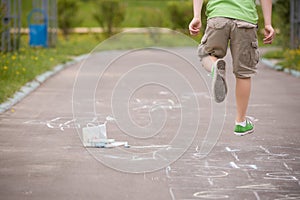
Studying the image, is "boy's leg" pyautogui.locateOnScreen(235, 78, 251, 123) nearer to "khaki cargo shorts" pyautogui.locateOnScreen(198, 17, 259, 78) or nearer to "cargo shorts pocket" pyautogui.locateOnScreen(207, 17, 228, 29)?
"khaki cargo shorts" pyautogui.locateOnScreen(198, 17, 259, 78)

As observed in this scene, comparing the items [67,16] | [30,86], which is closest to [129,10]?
[67,16]

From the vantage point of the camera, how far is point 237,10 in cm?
747

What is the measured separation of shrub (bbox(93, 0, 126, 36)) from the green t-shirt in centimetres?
2435

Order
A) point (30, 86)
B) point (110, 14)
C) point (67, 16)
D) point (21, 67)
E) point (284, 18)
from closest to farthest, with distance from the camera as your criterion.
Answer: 1. point (30, 86)
2. point (21, 67)
3. point (284, 18)
4. point (110, 14)
5. point (67, 16)

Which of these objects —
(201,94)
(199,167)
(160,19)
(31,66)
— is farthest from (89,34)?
(199,167)

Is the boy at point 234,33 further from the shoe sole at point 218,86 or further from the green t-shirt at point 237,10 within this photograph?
the shoe sole at point 218,86

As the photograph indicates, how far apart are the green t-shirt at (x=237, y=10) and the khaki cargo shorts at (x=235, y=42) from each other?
4 centimetres

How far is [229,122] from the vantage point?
10.1 meters

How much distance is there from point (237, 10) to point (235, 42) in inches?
11.0

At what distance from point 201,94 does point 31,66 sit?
4317 mm

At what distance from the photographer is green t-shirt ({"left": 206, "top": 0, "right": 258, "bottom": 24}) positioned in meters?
7.45

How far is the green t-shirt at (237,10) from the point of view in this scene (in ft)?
24.5

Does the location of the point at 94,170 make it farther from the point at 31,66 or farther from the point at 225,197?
the point at 31,66

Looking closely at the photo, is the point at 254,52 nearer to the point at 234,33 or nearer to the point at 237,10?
the point at 234,33
